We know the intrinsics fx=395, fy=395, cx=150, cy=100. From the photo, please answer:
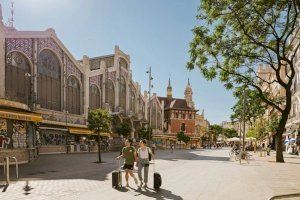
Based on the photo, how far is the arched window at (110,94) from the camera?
54.9 metres

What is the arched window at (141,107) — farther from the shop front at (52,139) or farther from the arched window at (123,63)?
the shop front at (52,139)

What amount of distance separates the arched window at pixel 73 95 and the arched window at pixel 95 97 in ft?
11.7

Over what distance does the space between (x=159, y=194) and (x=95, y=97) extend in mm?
40150

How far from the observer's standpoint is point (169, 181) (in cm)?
1523

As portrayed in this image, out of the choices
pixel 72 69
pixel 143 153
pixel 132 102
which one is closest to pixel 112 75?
pixel 132 102

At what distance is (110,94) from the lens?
56.1 metres

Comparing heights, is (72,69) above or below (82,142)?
above

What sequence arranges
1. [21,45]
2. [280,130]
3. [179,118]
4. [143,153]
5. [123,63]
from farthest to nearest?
[179,118]
[123,63]
[21,45]
[280,130]
[143,153]

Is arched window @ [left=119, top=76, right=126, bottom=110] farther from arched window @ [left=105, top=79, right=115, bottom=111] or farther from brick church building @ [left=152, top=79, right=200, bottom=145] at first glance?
brick church building @ [left=152, top=79, right=200, bottom=145]

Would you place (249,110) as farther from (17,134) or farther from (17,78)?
(17,134)

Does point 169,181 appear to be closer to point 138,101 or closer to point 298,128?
point 298,128

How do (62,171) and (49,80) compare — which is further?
(49,80)

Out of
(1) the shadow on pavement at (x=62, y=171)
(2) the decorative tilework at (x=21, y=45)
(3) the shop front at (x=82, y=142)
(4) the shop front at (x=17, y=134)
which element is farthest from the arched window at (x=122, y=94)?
(1) the shadow on pavement at (x=62, y=171)

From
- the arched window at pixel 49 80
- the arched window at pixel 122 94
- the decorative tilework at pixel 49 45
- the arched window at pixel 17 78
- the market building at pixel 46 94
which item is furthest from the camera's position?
the arched window at pixel 122 94
